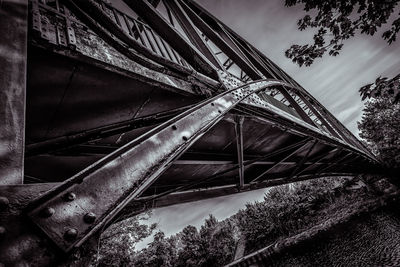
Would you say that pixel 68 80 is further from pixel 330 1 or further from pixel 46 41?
pixel 330 1

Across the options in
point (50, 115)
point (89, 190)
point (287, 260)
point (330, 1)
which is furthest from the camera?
point (287, 260)

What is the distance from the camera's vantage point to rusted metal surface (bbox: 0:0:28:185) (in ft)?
2.22

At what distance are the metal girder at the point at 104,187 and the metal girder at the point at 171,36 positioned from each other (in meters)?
A: 1.40

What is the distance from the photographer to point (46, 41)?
4.54ft

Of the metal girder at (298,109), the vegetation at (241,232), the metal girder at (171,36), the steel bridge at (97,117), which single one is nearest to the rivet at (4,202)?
the steel bridge at (97,117)

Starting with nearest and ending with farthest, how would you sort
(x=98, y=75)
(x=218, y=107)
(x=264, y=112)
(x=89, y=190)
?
(x=89, y=190), (x=218, y=107), (x=98, y=75), (x=264, y=112)

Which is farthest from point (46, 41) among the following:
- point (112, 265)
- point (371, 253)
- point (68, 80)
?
point (112, 265)

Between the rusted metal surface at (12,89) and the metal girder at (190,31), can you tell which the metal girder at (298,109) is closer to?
the metal girder at (190,31)

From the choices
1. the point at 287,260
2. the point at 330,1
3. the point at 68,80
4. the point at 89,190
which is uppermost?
the point at 330,1

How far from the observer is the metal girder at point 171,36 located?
2146 mm

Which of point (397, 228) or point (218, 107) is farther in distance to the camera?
point (397, 228)

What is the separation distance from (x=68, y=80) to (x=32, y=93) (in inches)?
12.2

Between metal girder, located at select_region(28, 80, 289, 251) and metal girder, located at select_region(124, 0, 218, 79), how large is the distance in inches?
55.3

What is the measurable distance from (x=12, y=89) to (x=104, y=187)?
0.54 metres
